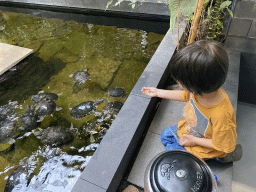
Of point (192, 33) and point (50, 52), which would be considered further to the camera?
point (50, 52)

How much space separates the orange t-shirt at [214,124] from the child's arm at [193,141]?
43mm

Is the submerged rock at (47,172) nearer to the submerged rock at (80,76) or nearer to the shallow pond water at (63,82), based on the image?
the shallow pond water at (63,82)

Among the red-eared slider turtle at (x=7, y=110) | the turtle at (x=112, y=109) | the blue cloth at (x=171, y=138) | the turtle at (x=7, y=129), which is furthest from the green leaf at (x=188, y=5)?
the red-eared slider turtle at (x=7, y=110)

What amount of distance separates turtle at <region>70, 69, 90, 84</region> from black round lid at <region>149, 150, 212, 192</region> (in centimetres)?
246

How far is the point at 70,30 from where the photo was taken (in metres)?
4.34

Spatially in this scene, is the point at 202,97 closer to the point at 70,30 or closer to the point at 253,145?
the point at 253,145

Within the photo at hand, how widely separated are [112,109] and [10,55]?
2579 millimetres

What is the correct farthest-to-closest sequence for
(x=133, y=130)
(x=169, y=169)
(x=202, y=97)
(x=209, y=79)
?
(x=133, y=130) → (x=202, y=97) → (x=209, y=79) → (x=169, y=169)

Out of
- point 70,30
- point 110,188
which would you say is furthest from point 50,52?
point 110,188

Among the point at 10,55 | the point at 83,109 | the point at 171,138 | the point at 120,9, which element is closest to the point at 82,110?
the point at 83,109

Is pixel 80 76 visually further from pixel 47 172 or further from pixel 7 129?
pixel 47 172

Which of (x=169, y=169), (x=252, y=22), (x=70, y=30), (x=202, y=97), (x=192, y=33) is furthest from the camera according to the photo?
(x=70, y=30)

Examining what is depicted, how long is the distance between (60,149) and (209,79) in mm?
1966

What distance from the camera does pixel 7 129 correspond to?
247cm
